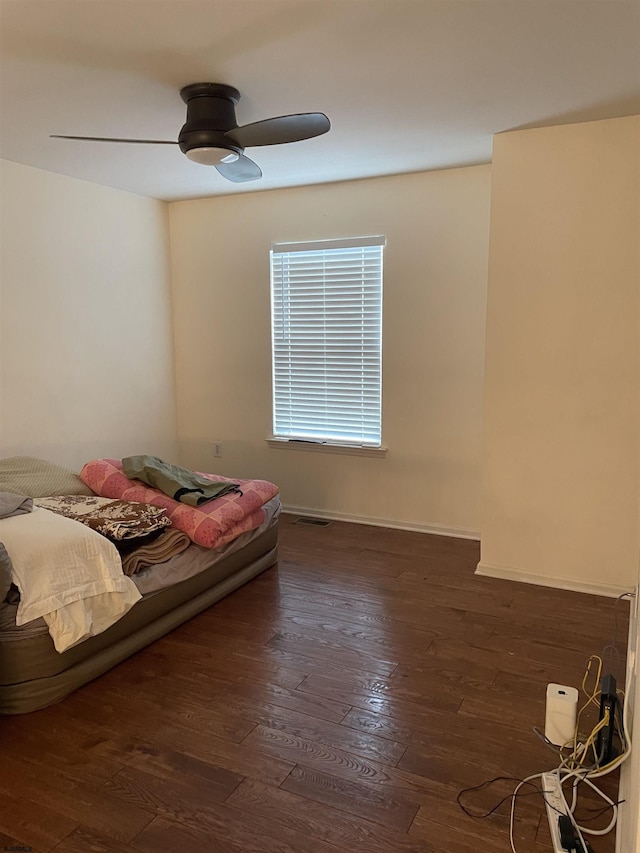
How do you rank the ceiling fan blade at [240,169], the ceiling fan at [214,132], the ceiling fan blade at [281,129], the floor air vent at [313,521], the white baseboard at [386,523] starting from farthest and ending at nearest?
1. the floor air vent at [313,521]
2. the white baseboard at [386,523]
3. the ceiling fan blade at [240,169]
4. the ceiling fan at [214,132]
5. the ceiling fan blade at [281,129]

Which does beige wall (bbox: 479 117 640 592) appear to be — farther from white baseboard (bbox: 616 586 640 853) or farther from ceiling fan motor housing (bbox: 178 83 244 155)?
ceiling fan motor housing (bbox: 178 83 244 155)

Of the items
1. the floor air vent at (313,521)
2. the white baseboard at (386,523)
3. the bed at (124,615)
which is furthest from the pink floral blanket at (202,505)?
the white baseboard at (386,523)

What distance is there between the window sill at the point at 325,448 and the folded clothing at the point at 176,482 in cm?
123

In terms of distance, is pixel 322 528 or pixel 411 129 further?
pixel 322 528

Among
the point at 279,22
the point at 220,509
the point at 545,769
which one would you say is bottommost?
the point at 545,769

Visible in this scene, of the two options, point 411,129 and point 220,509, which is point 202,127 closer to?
point 411,129

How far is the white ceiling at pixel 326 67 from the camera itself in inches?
79.1

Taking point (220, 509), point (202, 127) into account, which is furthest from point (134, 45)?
point (220, 509)

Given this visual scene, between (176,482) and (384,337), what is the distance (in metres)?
1.85

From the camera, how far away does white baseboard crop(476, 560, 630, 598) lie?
3.32m

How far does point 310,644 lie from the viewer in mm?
2816

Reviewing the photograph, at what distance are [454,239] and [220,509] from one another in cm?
230

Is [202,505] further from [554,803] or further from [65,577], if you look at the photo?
[554,803]

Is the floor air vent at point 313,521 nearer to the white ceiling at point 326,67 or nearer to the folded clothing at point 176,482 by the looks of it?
the folded clothing at point 176,482
